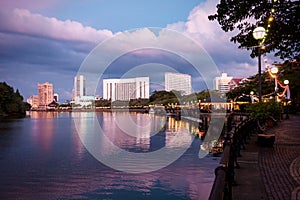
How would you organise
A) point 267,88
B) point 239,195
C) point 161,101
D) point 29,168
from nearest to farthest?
point 239,195, point 29,168, point 267,88, point 161,101

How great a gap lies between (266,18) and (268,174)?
308 inches

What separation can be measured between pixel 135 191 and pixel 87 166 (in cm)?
534

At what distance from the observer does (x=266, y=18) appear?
44.1ft

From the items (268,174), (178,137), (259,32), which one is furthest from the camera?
(178,137)

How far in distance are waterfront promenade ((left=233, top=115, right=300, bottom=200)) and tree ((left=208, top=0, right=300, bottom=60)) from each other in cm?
505

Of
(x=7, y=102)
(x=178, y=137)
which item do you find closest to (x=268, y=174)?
(x=178, y=137)

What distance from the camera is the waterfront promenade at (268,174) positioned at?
635 centimetres

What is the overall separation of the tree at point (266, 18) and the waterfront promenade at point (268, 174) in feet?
16.6

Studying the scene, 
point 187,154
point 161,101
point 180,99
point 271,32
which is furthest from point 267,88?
point 161,101

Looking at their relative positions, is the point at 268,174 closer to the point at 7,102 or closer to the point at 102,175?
the point at 102,175

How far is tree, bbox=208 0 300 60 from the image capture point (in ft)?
40.0

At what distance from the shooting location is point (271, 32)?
13938mm

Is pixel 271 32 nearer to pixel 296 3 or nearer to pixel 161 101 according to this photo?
pixel 296 3

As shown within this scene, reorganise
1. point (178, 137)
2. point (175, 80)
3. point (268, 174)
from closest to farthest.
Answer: point (268, 174), point (178, 137), point (175, 80)
